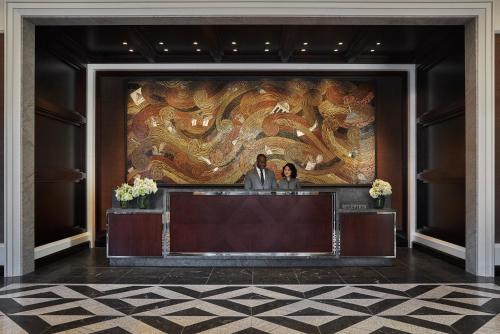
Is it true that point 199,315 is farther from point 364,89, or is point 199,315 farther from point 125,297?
point 364,89

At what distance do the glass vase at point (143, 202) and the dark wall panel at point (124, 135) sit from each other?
242 centimetres

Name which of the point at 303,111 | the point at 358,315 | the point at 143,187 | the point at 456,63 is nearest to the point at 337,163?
the point at 303,111

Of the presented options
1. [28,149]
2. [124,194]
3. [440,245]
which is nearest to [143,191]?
[124,194]

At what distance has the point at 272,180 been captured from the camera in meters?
7.66

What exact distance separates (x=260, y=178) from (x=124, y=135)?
3295mm

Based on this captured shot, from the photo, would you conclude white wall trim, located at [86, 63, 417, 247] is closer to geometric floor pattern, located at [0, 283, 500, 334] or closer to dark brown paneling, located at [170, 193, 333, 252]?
dark brown paneling, located at [170, 193, 333, 252]

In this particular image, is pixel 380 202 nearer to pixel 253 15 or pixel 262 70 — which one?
pixel 253 15

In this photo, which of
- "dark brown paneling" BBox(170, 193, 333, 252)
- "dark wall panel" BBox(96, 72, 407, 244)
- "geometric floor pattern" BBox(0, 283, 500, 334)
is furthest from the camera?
"dark wall panel" BBox(96, 72, 407, 244)

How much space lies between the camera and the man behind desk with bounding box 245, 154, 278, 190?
7500 mm

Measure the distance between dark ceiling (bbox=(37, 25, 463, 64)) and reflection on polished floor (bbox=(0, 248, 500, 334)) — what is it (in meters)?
3.78

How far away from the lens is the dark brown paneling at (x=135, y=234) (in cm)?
679

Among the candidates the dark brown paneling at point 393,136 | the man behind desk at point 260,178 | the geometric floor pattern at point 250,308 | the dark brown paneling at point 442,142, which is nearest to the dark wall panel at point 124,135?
the dark brown paneling at point 393,136

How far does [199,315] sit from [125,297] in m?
1.12

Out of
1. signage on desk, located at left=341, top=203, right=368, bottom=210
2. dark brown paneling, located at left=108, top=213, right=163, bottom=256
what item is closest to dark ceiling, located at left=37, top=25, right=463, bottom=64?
signage on desk, located at left=341, top=203, right=368, bottom=210
